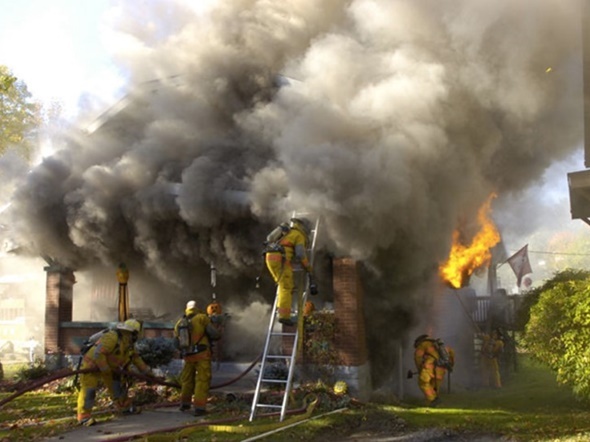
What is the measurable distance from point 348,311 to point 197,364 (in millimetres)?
2715

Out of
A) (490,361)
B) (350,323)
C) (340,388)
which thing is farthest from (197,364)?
(490,361)

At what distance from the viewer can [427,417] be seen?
8.91 meters

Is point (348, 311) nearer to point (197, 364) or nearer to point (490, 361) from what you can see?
point (197, 364)

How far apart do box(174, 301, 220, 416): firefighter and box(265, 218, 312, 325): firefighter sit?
45.2 inches

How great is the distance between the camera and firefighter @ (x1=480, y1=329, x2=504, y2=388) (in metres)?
14.7

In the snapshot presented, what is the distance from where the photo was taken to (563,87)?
38.8 ft

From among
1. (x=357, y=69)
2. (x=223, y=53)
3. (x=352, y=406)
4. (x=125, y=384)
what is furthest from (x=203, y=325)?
(x=223, y=53)

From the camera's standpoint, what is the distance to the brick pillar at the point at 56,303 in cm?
1286

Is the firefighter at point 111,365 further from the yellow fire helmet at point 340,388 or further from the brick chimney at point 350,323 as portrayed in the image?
the brick chimney at point 350,323

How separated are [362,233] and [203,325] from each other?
3.02 metres

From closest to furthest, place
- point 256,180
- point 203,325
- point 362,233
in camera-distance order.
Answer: point 203,325
point 362,233
point 256,180

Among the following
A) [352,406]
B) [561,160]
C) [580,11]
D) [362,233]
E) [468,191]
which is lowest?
[352,406]

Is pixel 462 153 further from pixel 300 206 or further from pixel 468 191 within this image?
pixel 300 206

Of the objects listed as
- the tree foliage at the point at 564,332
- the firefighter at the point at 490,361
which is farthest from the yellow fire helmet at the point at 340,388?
the firefighter at the point at 490,361
